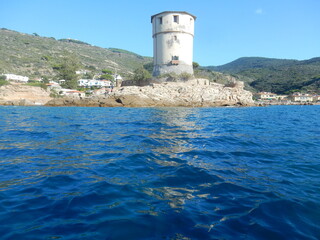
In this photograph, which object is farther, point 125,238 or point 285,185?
point 285,185

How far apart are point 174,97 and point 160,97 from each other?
202 centimetres

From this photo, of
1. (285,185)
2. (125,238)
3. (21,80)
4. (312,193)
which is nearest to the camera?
(125,238)

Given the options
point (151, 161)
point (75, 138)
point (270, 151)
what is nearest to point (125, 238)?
point (151, 161)

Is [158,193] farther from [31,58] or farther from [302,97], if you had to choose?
[31,58]

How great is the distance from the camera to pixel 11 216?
2.33 metres

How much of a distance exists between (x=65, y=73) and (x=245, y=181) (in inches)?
1791

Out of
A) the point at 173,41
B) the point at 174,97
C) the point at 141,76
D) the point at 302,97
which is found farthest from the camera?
the point at 302,97

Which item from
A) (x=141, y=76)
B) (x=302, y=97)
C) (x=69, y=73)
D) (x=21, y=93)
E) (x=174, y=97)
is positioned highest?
(x=69, y=73)

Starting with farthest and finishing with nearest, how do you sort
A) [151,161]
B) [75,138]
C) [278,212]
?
1. [75,138]
2. [151,161]
3. [278,212]

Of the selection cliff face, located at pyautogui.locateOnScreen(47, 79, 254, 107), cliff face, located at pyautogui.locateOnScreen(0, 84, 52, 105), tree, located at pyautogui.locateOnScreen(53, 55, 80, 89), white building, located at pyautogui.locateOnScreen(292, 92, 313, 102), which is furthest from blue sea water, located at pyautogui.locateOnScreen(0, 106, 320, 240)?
white building, located at pyautogui.locateOnScreen(292, 92, 313, 102)

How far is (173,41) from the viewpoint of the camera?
35.8m

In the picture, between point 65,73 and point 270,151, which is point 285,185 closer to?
point 270,151

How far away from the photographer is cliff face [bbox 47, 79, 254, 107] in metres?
27.4

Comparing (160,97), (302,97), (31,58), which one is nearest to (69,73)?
(160,97)
